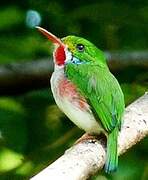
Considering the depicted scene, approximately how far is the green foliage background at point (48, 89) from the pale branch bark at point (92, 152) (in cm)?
41

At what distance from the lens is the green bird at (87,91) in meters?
2.77

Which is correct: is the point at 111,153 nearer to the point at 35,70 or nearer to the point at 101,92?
the point at 101,92

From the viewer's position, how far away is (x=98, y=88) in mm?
2789

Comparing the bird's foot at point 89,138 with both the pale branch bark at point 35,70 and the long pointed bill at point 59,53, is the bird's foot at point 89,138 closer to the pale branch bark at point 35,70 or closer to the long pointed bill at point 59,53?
the long pointed bill at point 59,53

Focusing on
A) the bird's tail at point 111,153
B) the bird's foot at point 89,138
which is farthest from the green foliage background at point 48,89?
the bird's tail at point 111,153

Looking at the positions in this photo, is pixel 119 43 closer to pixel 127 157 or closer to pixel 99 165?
pixel 127 157

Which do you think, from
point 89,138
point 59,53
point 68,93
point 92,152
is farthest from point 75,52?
point 92,152

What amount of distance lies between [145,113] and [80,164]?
47cm

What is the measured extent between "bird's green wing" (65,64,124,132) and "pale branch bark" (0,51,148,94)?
0.53 meters

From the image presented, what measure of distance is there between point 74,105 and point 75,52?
18 cm

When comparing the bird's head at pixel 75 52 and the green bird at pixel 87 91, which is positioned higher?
the bird's head at pixel 75 52

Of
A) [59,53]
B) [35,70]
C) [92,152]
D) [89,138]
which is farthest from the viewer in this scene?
[35,70]

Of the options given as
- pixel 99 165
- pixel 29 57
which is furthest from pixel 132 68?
pixel 99 165

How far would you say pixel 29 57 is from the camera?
3424mm
